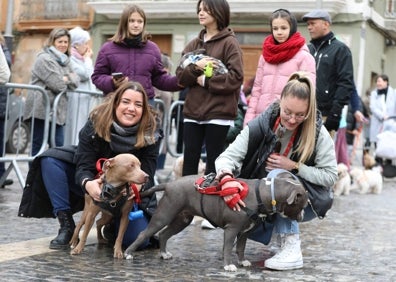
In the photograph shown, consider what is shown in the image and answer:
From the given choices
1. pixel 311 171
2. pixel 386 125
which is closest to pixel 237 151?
pixel 311 171

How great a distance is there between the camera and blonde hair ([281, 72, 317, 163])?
5.19m

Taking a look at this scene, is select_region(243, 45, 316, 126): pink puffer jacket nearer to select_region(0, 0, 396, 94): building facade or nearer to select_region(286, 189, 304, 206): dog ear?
select_region(286, 189, 304, 206): dog ear

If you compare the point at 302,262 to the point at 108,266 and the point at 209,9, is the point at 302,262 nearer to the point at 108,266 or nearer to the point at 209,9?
the point at 108,266

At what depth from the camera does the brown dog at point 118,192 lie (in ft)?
16.8

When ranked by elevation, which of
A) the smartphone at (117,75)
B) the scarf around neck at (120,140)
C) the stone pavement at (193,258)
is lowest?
the stone pavement at (193,258)

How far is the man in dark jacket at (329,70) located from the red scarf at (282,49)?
1.06 meters

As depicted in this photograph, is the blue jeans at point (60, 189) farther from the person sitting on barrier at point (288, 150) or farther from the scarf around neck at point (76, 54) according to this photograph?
the scarf around neck at point (76, 54)

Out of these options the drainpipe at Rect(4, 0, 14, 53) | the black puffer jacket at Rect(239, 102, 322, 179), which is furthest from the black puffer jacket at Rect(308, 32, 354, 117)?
the drainpipe at Rect(4, 0, 14, 53)

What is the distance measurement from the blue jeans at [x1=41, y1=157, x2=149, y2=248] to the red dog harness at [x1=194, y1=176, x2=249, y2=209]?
669 mm

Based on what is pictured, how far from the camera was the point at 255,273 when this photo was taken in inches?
199

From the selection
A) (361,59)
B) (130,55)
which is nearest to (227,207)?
(130,55)

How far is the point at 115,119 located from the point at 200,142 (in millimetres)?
1478

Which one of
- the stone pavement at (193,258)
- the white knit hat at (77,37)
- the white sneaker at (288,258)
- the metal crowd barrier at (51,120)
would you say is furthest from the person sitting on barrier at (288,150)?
the white knit hat at (77,37)

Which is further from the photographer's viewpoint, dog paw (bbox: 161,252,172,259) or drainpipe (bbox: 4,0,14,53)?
drainpipe (bbox: 4,0,14,53)
